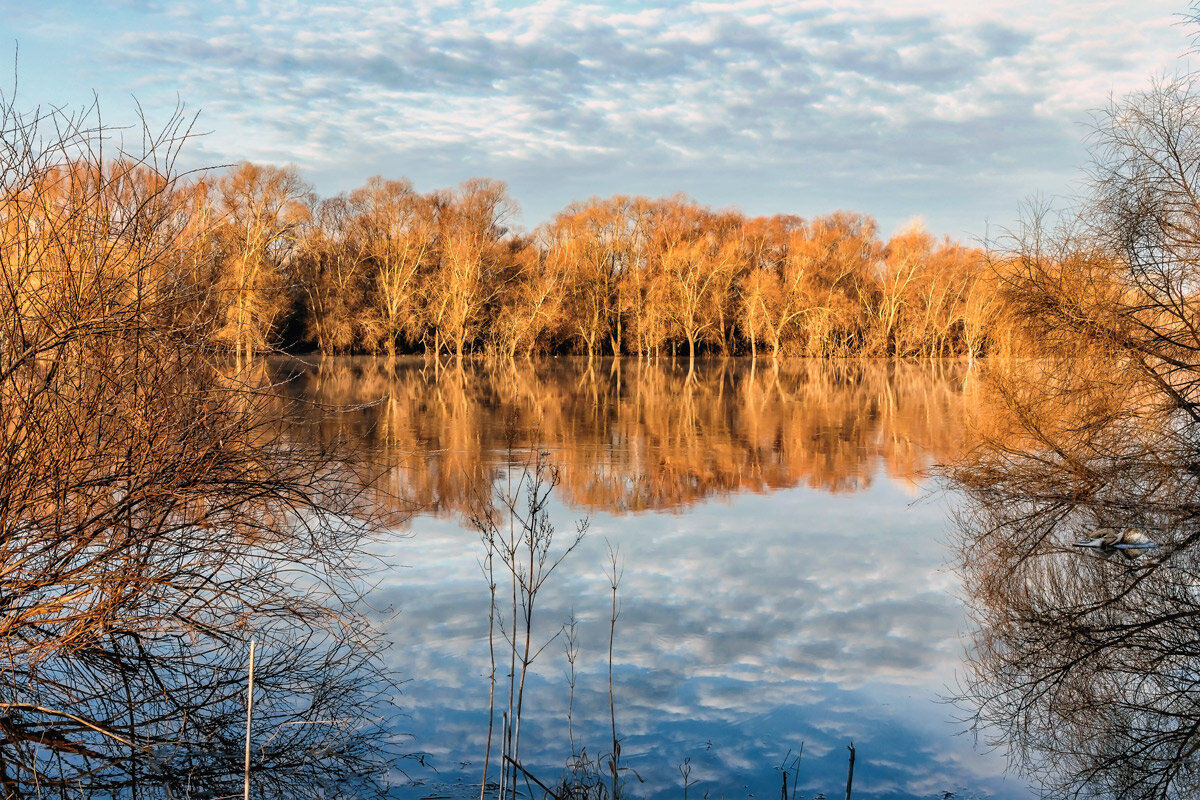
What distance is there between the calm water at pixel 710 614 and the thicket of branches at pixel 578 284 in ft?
124

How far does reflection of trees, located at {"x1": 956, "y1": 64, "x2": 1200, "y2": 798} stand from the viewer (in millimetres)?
7934

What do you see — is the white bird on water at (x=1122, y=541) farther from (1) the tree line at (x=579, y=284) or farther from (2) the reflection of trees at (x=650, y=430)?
(1) the tree line at (x=579, y=284)

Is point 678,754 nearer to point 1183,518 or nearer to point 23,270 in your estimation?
point 23,270

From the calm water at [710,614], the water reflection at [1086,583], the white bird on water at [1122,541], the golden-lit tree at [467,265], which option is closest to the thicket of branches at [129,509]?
the calm water at [710,614]

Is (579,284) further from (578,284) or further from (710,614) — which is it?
(710,614)

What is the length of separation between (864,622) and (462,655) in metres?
3.45

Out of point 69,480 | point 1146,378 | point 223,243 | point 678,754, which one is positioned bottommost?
point 678,754

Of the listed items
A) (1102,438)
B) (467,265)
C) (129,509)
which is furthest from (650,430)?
(467,265)

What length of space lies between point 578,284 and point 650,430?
134ft

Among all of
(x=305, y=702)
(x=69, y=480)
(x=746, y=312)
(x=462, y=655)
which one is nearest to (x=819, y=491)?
(x=462, y=655)

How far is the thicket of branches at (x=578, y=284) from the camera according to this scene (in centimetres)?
5606

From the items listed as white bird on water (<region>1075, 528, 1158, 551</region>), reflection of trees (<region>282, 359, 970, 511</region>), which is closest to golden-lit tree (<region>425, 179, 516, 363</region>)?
reflection of trees (<region>282, 359, 970, 511</region>)

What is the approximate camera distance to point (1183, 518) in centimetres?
1130

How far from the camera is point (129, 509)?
5727mm
